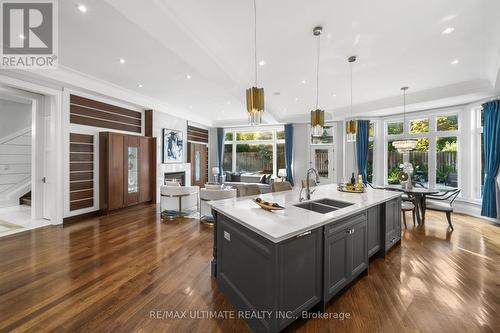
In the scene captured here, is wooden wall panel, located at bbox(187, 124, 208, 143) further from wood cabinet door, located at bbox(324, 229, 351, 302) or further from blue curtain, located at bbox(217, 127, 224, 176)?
wood cabinet door, located at bbox(324, 229, 351, 302)

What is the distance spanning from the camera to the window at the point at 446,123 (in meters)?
5.78

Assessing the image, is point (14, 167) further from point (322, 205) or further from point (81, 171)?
point (322, 205)

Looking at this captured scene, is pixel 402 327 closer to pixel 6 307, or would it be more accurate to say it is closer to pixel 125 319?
pixel 125 319

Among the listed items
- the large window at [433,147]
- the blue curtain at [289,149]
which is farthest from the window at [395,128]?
the blue curtain at [289,149]

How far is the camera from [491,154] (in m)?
4.73

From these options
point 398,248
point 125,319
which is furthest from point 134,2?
point 398,248

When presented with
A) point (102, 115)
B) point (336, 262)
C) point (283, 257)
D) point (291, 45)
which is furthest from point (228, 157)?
point (283, 257)

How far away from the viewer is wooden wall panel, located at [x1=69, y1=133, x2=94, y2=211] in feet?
15.3

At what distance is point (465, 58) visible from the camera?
362cm

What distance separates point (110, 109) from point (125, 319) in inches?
206

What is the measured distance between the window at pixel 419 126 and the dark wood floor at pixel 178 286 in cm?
356

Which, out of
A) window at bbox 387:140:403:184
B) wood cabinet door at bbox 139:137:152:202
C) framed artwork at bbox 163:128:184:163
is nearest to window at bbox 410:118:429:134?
window at bbox 387:140:403:184

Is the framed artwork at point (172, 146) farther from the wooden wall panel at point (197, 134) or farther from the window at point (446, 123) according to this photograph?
the window at point (446, 123)

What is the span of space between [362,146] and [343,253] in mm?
5867
